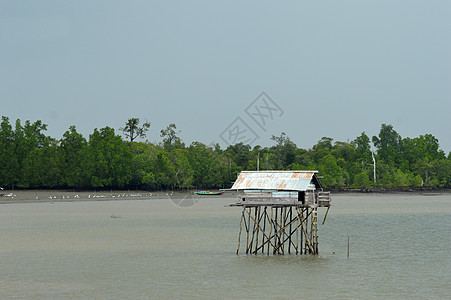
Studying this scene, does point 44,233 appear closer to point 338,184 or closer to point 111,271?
point 111,271

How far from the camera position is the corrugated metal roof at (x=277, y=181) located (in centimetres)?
3780

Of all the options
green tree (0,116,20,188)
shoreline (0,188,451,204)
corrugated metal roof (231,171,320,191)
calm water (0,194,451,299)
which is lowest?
calm water (0,194,451,299)

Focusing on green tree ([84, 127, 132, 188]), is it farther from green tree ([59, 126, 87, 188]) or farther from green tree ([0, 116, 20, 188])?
green tree ([0, 116, 20, 188])

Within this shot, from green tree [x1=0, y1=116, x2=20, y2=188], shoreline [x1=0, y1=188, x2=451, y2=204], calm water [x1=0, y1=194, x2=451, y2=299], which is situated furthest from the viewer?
green tree [x1=0, y1=116, x2=20, y2=188]

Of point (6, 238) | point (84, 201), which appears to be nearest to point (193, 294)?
point (6, 238)

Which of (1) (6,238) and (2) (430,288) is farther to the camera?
(1) (6,238)

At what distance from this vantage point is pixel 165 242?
50844mm

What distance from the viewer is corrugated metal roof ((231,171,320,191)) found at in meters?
37.8

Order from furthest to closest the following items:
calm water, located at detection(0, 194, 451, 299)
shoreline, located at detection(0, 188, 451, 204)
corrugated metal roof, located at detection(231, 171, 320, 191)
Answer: shoreline, located at detection(0, 188, 451, 204) < corrugated metal roof, located at detection(231, 171, 320, 191) < calm water, located at detection(0, 194, 451, 299)

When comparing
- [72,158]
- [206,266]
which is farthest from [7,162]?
[206,266]

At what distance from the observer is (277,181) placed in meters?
38.4

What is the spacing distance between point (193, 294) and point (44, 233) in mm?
34377

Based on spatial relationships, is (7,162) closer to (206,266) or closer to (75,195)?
(75,195)

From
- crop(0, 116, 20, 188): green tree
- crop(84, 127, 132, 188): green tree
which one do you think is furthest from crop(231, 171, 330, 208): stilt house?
crop(0, 116, 20, 188): green tree
